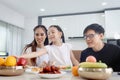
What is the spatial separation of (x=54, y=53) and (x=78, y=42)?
351 cm

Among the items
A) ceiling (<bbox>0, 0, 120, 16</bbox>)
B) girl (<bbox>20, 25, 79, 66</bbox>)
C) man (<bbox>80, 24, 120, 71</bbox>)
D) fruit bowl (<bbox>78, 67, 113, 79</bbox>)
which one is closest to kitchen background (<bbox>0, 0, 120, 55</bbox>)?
ceiling (<bbox>0, 0, 120, 16</bbox>)

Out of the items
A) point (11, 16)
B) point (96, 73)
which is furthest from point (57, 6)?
point (96, 73)

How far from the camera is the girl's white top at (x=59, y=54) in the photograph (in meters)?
2.04

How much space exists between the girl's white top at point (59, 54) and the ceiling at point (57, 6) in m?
2.60

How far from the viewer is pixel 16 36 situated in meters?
5.61

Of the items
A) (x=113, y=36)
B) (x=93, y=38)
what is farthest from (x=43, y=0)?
(x=93, y=38)

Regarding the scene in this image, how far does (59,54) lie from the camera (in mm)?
2111

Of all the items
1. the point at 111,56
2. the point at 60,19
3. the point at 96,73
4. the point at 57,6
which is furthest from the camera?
the point at 60,19

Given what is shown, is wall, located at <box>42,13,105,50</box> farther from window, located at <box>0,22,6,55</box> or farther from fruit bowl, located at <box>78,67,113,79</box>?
fruit bowl, located at <box>78,67,113,79</box>

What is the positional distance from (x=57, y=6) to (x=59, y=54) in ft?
9.95

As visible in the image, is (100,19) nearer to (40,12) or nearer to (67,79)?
(40,12)

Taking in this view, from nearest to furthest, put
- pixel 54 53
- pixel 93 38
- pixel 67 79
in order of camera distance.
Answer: pixel 67 79, pixel 93 38, pixel 54 53

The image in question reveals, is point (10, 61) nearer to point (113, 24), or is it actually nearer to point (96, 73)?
point (96, 73)

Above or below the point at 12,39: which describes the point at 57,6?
above
